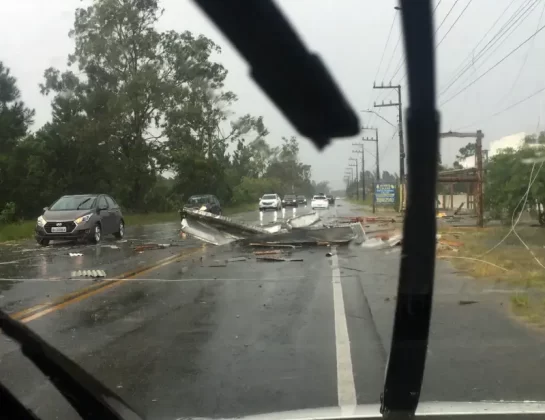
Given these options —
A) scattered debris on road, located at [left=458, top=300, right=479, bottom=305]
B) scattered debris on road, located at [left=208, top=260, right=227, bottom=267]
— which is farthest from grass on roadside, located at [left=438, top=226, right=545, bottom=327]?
scattered debris on road, located at [left=208, top=260, right=227, bottom=267]

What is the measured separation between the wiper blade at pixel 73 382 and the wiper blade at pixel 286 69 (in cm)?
344

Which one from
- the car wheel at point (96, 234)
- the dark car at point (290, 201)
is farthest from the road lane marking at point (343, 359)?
the dark car at point (290, 201)

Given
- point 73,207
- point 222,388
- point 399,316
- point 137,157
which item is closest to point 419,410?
point 222,388

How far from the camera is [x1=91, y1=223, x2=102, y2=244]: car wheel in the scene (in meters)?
20.6

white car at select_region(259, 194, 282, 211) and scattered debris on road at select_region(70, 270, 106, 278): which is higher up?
white car at select_region(259, 194, 282, 211)

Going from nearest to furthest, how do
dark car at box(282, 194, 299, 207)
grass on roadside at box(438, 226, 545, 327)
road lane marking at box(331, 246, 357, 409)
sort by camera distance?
road lane marking at box(331, 246, 357, 409), grass on roadside at box(438, 226, 545, 327), dark car at box(282, 194, 299, 207)

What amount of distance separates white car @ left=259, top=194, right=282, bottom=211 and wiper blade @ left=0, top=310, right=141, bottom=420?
35481mm

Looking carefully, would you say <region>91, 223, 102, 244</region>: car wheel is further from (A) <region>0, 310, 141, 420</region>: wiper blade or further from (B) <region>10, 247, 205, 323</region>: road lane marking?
(A) <region>0, 310, 141, 420</region>: wiper blade

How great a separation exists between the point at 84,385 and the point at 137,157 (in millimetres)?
33512

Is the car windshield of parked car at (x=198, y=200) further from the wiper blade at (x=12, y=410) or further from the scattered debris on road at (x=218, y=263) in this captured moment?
the wiper blade at (x=12, y=410)

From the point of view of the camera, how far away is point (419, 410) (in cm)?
397

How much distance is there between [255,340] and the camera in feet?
22.8

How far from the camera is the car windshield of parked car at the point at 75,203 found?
21.2 meters

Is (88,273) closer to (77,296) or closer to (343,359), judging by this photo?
(77,296)
